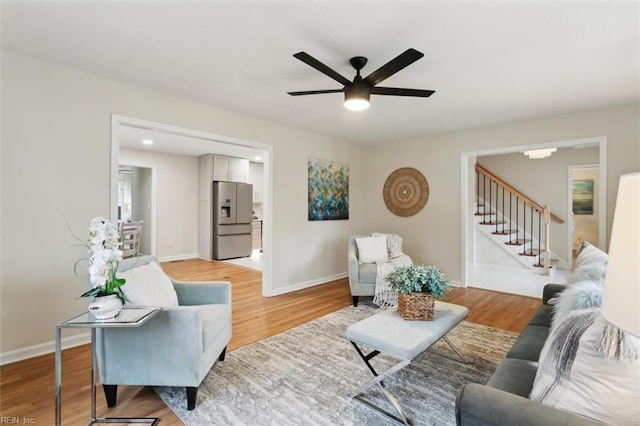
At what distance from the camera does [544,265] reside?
564 centimetres

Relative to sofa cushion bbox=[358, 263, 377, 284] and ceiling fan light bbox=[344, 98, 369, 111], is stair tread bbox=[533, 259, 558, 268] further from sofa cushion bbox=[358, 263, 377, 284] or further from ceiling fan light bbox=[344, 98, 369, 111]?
ceiling fan light bbox=[344, 98, 369, 111]

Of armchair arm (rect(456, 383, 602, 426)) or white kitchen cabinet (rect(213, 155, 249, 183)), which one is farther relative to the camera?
white kitchen cabinet (rect(213, 155, 249, 183))

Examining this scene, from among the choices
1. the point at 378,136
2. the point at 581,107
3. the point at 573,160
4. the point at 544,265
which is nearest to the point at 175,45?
the point at 378,136

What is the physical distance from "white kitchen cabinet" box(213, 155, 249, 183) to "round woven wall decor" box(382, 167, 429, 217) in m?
3.65

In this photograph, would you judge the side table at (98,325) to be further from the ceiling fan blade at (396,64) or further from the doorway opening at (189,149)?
the ceiling fan blade at (396,64)

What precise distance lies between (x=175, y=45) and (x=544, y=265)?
21.6ft

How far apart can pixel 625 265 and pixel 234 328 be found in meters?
3.11

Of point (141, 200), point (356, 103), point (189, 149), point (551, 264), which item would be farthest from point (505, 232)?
point (141, 200)

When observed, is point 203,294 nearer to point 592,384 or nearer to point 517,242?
point 592,384

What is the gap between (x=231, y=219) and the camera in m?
7.16

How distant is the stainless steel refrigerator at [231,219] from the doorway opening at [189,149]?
2.48 ft

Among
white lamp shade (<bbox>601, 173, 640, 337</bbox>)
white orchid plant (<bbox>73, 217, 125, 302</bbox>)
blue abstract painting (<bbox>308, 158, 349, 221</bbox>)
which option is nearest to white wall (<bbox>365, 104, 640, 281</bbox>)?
blue abstract painting (<bbox>308, 158, 349, 221</bbox>)

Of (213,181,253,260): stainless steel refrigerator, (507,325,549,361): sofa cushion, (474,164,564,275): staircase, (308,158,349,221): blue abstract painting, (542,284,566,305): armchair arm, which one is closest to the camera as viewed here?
(507,325,549,361): sofa cushion

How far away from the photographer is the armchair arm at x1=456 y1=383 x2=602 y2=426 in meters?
0.92
